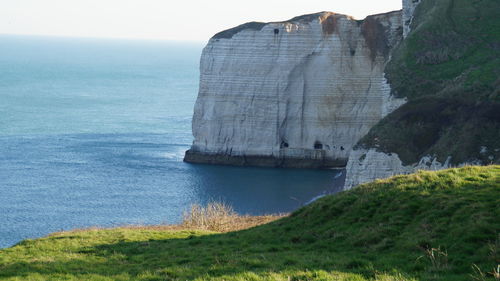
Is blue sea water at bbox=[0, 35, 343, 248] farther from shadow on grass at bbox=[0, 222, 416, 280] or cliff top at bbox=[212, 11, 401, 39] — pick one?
shadow on grass at bbox=[0, 222, 416, 280]

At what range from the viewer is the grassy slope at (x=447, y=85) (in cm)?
4497

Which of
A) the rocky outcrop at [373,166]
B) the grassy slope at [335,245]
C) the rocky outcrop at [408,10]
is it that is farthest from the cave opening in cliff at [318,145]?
the grassy slope at [335,245]

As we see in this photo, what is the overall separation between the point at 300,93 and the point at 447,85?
2059 centimetres

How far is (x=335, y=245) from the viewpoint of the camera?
64.3ft

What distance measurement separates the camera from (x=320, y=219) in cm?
2198

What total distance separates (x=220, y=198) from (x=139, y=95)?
84.8m

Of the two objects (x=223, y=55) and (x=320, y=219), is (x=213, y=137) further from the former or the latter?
(x=320, y=219)

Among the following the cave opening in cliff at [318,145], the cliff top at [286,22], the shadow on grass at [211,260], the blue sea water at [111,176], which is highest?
the cliff top at [286,22]

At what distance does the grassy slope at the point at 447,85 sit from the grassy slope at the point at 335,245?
850 inches

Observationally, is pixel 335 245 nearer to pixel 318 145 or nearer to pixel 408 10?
pixel 408 10

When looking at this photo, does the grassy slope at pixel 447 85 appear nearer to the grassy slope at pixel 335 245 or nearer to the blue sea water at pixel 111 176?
the blue sea water at pixel 111 176

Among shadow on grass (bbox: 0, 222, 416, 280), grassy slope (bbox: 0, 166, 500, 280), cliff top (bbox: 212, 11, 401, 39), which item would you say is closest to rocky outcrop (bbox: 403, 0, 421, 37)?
cliff top (bbox: 212, 11, 401, 39)

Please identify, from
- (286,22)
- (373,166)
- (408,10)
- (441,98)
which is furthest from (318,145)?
(373,166)

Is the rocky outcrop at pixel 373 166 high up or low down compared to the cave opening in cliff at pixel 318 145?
up
